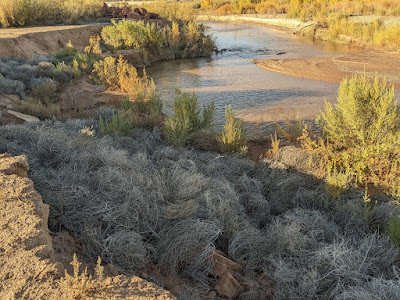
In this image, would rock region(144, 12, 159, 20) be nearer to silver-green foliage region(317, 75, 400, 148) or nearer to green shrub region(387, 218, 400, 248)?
silver-green foliage region(317, 75, 400, 148)

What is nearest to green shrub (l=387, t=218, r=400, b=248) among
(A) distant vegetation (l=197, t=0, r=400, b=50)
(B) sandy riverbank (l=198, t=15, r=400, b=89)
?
(B) sandy riverbank (l=198, t=15, r=400, b=89)

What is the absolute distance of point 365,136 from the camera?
511 cm

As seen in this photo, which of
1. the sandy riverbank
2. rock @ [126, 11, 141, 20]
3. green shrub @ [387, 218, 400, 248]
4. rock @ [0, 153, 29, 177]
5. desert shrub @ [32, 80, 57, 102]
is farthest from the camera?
rock @ [126, 11, 141, 20]

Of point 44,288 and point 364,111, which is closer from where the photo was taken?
point 44,288

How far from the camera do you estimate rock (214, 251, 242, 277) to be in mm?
2781

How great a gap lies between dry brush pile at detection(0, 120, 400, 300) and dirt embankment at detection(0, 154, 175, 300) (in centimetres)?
40

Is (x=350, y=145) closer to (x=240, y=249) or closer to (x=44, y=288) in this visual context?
(x=240, y=249)

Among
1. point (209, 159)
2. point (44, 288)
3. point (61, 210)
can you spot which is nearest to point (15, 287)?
point (44, 288)

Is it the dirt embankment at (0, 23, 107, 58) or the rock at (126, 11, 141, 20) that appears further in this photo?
the rock at (126, 11, 141, 20)

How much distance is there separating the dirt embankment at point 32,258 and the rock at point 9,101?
5408 mm

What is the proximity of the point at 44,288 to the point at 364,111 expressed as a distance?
4.97 metres

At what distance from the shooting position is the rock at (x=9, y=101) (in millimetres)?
7347

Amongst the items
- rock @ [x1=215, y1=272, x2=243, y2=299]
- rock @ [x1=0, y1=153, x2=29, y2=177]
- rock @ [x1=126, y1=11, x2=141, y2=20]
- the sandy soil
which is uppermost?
rock @ [x1=126, y1=11, x2=141, y2=20]

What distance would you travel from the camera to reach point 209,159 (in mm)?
5184
